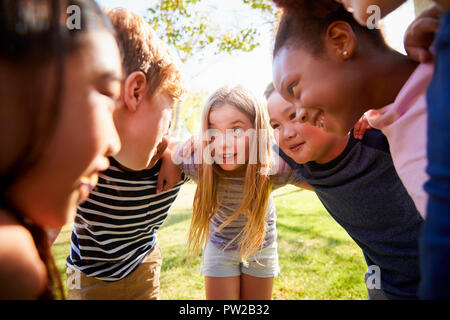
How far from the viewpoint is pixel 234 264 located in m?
2.44

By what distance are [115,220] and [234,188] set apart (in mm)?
968

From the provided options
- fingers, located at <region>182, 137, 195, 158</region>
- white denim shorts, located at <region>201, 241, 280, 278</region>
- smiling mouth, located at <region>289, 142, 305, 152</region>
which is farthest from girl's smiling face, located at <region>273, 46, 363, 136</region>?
white denim shorts, located at <region>201, 241, 280, 278</region>

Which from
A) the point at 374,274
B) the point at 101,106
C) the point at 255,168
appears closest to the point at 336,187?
the point at 374,274

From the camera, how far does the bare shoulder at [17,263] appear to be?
0.61m

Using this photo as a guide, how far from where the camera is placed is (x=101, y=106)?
758mm

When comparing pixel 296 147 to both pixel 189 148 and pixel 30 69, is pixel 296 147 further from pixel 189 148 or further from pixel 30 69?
pixel 30 69

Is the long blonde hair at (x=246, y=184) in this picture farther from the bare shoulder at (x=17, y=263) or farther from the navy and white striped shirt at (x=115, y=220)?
the bare shoulder at (x=17, y=263)

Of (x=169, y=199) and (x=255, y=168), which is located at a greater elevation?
(x=255, y=168)

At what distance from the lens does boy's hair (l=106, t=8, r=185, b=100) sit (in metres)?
1.46

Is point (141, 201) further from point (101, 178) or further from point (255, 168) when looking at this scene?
point (255, 168)

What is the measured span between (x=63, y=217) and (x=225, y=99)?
5.59 ft

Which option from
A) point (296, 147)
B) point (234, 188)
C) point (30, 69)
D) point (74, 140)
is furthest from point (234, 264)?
point (30, 69)

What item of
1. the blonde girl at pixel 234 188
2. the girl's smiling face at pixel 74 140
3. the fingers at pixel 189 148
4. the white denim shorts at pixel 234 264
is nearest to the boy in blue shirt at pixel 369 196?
the blonde girl at pixel 234 188

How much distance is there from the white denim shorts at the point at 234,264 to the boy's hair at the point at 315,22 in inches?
70.5
